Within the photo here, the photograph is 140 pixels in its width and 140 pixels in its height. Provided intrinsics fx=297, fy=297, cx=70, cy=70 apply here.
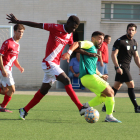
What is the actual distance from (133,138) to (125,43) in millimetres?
3357

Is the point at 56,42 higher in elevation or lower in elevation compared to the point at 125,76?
higher

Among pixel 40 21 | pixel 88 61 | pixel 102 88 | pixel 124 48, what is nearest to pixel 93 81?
pixel 102 88

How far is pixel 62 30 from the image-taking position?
567 cm

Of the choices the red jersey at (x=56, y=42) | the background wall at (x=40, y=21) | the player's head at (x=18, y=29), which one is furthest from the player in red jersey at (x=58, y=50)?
the background wall at (x=40, y=21)

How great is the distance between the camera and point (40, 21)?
1395 cm

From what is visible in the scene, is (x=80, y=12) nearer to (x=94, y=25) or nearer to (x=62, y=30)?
(x=94, y=25)

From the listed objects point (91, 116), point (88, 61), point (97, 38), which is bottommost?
point (91, 116)

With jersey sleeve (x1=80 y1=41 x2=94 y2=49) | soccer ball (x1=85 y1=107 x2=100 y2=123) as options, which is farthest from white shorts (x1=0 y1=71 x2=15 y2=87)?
soccer ball (x1=85 y1=107 x2=100 y2=123)

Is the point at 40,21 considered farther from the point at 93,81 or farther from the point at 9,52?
the point at 93,81

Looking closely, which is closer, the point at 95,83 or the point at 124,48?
the point at 95,83

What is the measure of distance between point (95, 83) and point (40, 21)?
29.3ft

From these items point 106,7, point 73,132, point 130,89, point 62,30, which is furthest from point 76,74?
point 73,132

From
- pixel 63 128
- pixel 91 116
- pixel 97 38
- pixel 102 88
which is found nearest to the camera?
pixel 63 128

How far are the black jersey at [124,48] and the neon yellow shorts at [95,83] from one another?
70.1 inches
